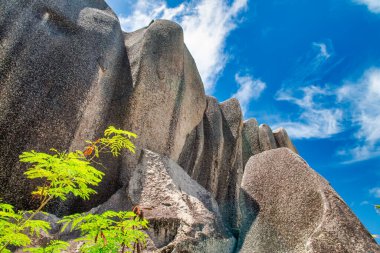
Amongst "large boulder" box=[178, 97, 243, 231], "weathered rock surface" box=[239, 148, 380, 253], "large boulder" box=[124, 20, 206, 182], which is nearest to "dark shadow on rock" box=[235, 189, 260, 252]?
"weathered rock surface" box=[239, 148, 380, 253]

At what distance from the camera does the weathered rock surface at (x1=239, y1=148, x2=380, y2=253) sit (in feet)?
12.5

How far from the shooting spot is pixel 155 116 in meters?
6.97

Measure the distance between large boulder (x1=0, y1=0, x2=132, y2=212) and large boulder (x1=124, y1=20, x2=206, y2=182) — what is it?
1.15ft

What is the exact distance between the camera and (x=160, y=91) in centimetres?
725

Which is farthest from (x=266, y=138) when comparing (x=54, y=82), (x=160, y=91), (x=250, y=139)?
(x=54, y=82)

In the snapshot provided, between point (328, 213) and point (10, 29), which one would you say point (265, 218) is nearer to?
point (328, 213)

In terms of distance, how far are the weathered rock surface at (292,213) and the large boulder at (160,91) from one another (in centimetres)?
220

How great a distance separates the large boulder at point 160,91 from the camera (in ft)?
22.5

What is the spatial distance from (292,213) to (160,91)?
4.08 m

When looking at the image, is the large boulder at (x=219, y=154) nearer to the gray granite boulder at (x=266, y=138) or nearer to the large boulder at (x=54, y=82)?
the large boulder at (x=54, y=82)

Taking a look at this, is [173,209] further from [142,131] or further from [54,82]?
[54,82]

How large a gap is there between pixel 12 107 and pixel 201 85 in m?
5.32

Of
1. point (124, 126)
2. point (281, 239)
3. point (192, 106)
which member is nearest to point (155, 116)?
point (124, 126)

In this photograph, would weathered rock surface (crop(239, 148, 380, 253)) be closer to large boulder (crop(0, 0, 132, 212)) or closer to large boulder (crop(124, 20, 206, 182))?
large boulder (crop(124, 20, 206, 182))
